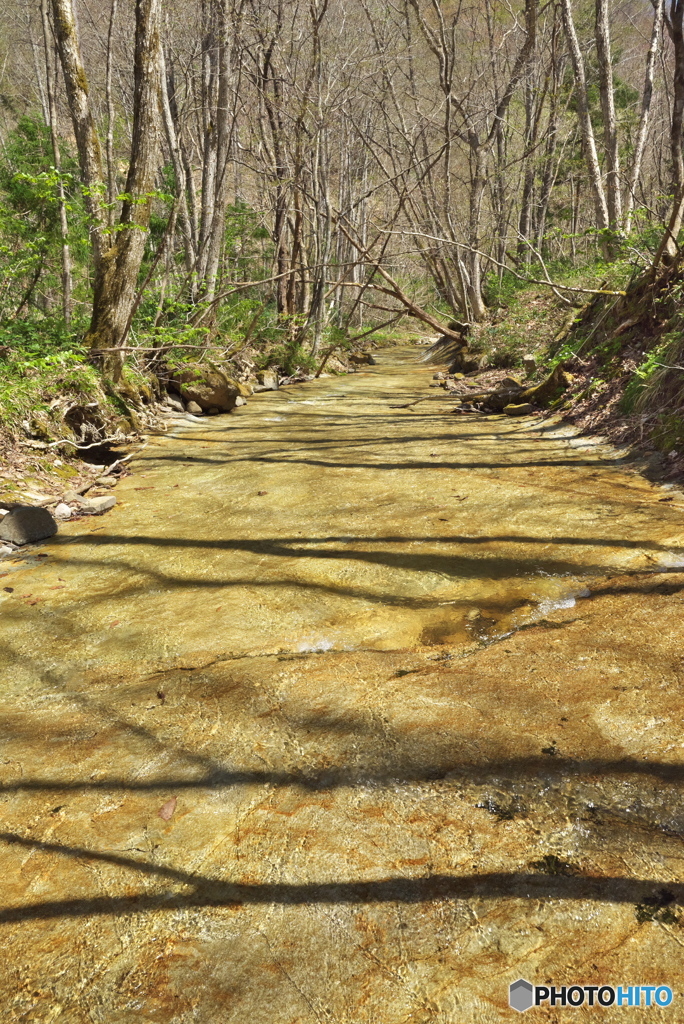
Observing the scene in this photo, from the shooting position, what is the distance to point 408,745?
1.92 meters

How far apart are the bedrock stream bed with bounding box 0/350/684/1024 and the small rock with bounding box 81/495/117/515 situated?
0.86 m

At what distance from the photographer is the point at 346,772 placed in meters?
1.85

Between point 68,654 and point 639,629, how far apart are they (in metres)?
2.31

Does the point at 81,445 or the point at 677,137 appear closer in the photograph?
the point at 81,445

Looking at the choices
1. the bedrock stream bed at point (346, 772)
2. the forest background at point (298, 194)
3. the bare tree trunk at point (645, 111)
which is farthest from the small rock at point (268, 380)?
the bedrock stream bed at point (346, 772)

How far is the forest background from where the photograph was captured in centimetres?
676

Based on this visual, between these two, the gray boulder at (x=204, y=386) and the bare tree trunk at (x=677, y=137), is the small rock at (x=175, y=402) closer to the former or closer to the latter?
the gray boulder at (x=204, y=386)

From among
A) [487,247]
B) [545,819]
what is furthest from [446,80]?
[545,819]

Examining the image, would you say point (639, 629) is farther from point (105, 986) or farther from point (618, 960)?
point (105, 986)

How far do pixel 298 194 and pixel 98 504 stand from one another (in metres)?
11.1

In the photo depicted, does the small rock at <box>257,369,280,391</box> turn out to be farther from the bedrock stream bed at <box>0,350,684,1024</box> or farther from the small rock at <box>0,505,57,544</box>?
the bedrock stream bed at <box>0,350,684,1024</box>

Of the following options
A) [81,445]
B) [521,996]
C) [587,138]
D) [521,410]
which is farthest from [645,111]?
[521,996]

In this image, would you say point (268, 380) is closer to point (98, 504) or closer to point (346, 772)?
point (98, 504)

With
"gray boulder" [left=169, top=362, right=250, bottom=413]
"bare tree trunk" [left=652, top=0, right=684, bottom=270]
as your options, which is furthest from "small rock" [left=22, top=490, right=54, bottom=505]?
"bare tree trunk" [left=652, top=0, right=684, bottom=270]
